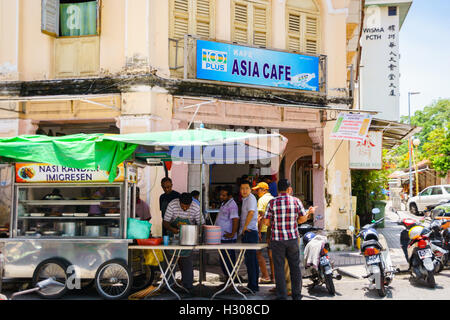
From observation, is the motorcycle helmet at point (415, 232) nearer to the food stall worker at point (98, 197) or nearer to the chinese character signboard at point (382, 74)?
the food stall worker at point (98, 197)

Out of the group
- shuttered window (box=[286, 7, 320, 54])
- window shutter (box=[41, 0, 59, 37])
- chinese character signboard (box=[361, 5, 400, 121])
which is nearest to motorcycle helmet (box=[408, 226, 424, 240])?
shuttered window (box=[286, 7, 320, 54])

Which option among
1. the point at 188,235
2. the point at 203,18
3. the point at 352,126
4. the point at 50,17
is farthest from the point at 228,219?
the point at 50,17

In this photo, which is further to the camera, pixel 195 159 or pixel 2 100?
pixel 2 100

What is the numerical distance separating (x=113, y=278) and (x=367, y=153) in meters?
8.49

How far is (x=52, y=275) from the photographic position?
24.2 ft

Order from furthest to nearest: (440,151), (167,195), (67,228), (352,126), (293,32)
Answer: (440,151) < (293,32) < (352,126) < (167,195) < (67,228)

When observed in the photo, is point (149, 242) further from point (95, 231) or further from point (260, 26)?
point (260, 26)

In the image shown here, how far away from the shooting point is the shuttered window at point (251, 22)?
1202 centimetres

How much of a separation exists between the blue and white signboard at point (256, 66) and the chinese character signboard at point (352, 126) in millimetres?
1709

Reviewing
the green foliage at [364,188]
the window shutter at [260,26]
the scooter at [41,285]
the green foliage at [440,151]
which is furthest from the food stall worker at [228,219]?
the green foliage at [440,151]
